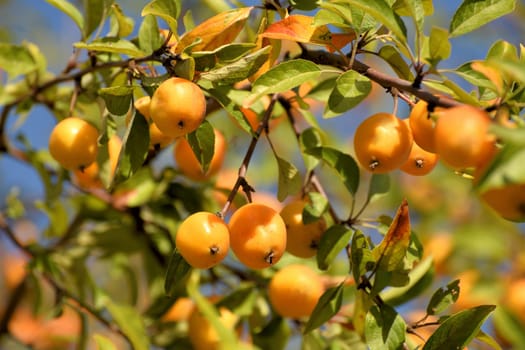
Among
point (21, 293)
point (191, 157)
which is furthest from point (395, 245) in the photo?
point (21, 293)

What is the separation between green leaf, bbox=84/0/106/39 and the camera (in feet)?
5.53

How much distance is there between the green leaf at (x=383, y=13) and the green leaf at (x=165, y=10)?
34 cm

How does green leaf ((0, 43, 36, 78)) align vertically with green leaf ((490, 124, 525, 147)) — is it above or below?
below

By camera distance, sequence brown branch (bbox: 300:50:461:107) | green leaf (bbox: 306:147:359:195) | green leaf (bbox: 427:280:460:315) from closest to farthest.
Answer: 1. brown branch (bbox: 300:50:461:107)
2. green leaf (bbox: 427:280:460:315)
3. green leaf (bbox: 306:147:359:195)

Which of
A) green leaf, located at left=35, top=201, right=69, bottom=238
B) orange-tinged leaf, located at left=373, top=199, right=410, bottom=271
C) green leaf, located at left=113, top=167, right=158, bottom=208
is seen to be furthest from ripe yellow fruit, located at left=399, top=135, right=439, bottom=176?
green leaf, located at left=35, top=201, right=69, bottom=238

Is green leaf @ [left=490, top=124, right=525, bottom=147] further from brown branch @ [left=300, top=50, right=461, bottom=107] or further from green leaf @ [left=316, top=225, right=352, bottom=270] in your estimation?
green leaf @ [left=316, top=225, right=352, bottom=270]

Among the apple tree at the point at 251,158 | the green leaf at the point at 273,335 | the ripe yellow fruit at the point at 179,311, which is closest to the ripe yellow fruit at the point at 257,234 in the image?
the apple tree at the point at 251,158

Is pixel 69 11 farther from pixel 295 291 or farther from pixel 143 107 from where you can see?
pixel 295 291

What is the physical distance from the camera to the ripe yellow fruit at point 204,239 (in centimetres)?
119

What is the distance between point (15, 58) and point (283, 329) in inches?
38.9

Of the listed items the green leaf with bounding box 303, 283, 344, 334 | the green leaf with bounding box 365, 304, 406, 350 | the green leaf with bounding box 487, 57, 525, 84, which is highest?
the green leaf with bounding box 487, 57, 525, 84

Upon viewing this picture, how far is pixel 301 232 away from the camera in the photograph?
1502 mm

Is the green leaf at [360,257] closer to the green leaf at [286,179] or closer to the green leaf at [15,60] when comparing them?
the green leaf at [286,179]

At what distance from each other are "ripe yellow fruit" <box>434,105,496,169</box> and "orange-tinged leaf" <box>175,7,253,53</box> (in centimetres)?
52
